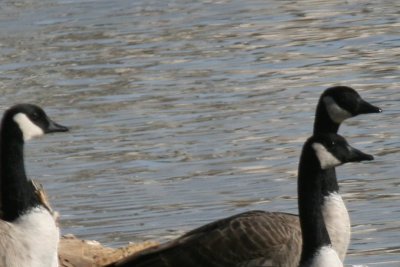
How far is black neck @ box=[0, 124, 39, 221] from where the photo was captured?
427 inches

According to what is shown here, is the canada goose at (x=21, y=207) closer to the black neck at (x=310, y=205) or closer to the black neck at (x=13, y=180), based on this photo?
the black neck at (x=13, y=180)

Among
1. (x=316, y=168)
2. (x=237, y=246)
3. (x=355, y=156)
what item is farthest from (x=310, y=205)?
(x=237, y=246)

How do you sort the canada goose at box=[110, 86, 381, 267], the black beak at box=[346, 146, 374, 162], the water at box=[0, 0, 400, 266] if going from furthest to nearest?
the water at box=[0, 0, 400, 266] → the canada goose at box=[110, 86, 381, 267] → the black beak at box=[346, 146, 374, 162]

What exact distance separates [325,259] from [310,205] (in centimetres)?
58

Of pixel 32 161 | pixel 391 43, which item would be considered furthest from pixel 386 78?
pixel 32 161

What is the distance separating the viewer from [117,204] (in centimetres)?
1476

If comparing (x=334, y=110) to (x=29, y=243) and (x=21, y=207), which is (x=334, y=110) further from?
(x=29, y=243)

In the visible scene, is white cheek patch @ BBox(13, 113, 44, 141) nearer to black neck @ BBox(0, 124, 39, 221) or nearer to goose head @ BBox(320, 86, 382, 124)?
black neck @ BBox(0, 124, 39, 221)

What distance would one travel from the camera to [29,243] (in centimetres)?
1059

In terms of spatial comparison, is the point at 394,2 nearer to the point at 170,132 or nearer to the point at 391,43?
the point at 391,43

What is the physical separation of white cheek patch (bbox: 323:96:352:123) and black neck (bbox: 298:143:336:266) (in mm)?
1860

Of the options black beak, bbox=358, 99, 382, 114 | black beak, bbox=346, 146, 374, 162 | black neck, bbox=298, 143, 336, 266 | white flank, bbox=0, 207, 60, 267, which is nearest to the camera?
black neck, bbox=298, 143, 336, 266

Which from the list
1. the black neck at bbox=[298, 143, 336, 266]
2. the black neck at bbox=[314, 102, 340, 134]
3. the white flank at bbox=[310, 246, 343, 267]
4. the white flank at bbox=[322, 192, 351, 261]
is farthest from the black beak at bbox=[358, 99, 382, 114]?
the white flank at bbox=[310, 246, 343, 267]

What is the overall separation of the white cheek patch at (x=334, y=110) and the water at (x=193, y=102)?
1.25 meters
